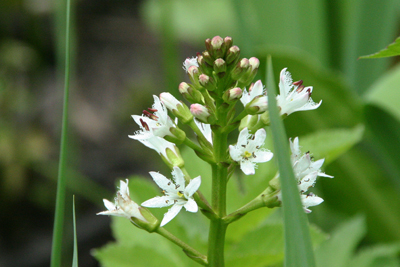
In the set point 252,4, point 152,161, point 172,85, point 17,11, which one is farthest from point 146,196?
point 17,11

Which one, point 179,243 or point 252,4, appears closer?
point 179,243

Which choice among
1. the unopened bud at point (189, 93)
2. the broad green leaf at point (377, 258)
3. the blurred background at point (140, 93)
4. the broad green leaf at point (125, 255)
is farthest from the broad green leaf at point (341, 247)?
the unopened bud at point (189, 93)

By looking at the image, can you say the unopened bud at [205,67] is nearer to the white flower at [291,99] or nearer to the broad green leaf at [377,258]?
the white flower at [291,99]

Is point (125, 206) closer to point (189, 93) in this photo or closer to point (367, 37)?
point (189, 93)

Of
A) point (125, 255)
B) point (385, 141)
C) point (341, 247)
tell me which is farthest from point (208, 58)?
point (385, 141)

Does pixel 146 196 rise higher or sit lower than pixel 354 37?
lower

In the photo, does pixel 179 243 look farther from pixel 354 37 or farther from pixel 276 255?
pixel 354 37
